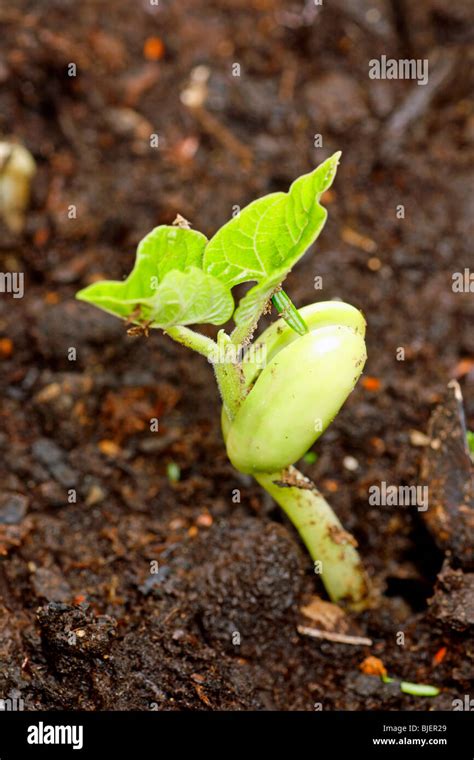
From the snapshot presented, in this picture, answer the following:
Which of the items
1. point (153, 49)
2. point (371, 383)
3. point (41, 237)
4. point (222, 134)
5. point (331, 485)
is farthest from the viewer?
point (153, 49)

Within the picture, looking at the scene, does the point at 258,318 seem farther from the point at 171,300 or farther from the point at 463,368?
the point at 463,368

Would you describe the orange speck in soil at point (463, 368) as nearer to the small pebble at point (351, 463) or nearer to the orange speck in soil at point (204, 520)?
the small pebble at point (351, 463)

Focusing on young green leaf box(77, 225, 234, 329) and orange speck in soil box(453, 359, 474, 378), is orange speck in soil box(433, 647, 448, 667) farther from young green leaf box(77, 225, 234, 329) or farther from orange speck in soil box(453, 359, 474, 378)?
young green leaf box(77, 225, 234, 329)

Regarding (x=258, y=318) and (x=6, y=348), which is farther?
(x=6, y=348)

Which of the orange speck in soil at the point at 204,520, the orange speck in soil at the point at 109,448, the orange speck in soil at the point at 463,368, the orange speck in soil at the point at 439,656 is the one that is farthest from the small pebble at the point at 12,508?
the orange speck in soil at the point at 463,368

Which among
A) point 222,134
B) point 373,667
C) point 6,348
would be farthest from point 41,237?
point 373,667
